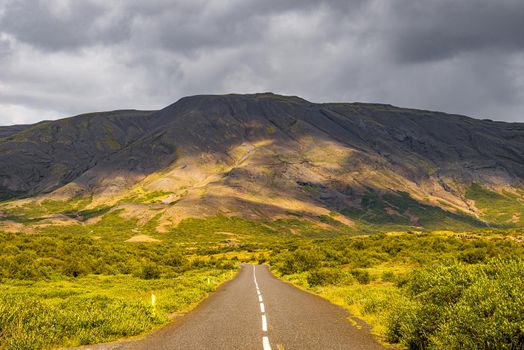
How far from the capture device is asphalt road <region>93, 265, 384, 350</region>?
1299 cm

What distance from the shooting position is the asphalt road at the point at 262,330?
42.6ft

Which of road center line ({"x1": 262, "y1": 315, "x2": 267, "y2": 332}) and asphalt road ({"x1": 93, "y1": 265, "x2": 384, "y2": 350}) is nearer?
asphalt road ({"x1": 93, "y1": 265, "x2": 384, "y2": 350})

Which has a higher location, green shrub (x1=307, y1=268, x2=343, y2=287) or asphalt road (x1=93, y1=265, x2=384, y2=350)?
asphalt road (x1=93, y1=265, x2=384, y2=350)

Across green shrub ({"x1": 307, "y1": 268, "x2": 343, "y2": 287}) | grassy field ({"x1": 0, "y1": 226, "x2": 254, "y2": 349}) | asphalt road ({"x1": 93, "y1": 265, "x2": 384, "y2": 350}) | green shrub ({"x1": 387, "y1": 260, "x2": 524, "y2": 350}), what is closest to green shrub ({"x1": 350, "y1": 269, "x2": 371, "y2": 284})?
green shrub ({"x1": 307, "y1": 268, "x2": 343, "y2": 287})

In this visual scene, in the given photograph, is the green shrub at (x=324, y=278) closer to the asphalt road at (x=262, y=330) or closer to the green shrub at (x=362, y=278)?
the green shrub at (x=362, y=278)

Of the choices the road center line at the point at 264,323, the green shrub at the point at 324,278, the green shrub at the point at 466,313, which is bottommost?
the green shrub at the point at 324,278

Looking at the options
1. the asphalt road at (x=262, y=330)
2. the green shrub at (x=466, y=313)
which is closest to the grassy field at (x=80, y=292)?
the asphalt road at (x=262, y=330)

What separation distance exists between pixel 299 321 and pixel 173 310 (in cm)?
781

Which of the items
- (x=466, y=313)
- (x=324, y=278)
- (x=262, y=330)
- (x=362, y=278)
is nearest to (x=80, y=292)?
(x=324, y=278)

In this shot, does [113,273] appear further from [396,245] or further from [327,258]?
[396,245]

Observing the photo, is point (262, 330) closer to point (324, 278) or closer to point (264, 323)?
point (264, 323)

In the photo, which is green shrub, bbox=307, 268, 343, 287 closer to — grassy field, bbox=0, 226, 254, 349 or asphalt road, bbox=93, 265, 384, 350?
grassy field, bbox=0, 226, 254, 349

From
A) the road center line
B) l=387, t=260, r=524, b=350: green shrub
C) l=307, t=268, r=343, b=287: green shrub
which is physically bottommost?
l=307, t=268, r=343, b=287: green shrub

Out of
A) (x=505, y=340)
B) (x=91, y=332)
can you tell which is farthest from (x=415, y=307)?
(x=91, y=332)
